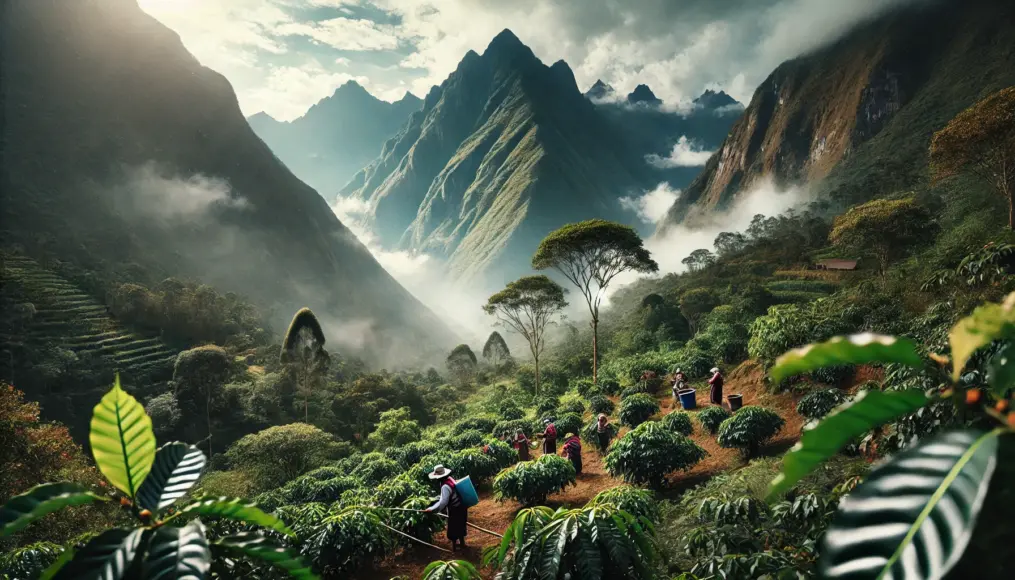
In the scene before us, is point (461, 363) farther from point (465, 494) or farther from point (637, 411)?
point (465, 494)

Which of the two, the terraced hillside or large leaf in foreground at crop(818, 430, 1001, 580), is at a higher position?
the terraced hillside

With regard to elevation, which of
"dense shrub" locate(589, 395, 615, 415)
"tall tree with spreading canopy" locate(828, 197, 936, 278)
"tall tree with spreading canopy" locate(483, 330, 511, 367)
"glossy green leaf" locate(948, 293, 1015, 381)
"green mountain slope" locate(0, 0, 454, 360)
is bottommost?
"glossy green leaf" locate(948, 293, 1015, 381)

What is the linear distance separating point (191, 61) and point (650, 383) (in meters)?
122

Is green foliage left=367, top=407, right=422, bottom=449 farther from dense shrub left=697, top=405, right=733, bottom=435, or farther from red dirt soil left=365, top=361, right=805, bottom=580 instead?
dense shrub left=697, top=405, right=733, bottom=435

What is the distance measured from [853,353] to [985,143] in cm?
2603

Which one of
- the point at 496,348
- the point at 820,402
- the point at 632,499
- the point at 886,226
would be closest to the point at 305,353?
the point at 496,348

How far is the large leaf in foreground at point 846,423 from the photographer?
0.71 metres

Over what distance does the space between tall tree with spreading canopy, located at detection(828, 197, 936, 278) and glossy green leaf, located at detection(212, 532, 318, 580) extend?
27922 mm

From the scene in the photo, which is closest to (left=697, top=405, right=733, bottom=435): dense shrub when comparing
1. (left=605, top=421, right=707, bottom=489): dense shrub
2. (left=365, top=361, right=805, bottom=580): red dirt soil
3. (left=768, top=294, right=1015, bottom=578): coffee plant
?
(left=365, top=361, right=805, bottom=580): red dirt soil

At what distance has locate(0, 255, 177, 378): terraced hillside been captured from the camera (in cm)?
3791

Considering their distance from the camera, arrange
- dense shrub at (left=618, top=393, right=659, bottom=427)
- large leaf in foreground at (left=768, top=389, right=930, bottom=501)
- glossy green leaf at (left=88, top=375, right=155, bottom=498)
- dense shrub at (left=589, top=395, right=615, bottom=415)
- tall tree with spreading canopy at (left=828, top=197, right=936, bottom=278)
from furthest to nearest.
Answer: tall tree with spreading canopy at (left=828, top=197, right=936, bottom=278), dense shrub at (left=589, top=395, right=615, bottom=415), dense shrub at (left=618, top=393, right=659, bottom=427), glossy green leaf at (left=88, top=375, right=155, bottom=498), large leaf in foreground at (left=768, top=389, right=930, bottom=501)

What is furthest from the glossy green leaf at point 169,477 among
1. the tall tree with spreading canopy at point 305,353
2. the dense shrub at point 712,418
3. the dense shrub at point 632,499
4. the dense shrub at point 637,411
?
the tall tree with spreading canopy at point 305,353

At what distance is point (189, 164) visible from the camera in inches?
3415

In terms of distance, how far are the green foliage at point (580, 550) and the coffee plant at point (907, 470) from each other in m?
2.13
